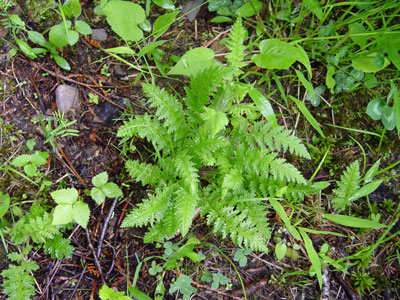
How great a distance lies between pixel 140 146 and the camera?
266 cm

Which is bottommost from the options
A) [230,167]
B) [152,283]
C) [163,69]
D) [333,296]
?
[333,296]

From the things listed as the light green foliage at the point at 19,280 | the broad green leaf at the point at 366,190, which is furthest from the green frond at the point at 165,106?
the broad green leaf at the point at 366,190

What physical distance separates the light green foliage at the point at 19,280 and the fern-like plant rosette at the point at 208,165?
0.83m

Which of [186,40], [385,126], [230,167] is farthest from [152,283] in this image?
[385,126]

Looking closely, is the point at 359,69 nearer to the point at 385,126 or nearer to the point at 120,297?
the point at 385,126

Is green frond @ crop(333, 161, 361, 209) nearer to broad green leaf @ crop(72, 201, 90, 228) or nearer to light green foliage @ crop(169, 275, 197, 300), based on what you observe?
light green foliage @ crop(169, 275, 197, 300)

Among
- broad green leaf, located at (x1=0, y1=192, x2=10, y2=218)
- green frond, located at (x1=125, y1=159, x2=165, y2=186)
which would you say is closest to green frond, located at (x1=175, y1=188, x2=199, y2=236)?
green frond, located at (x1=125, y1=159, x2=165, y2=186)

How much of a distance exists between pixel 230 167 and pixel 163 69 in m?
1.13

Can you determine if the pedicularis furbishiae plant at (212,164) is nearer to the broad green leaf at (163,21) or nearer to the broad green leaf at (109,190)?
the broad green leaf at (109,190)

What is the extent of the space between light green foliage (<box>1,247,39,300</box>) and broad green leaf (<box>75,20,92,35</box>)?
1.86 m

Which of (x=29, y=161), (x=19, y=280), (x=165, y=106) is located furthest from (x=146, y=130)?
(x=19, y=280)

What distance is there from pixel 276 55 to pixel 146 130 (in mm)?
1183

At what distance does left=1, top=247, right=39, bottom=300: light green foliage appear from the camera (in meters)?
2.10

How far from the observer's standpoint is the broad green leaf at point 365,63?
2.75m
